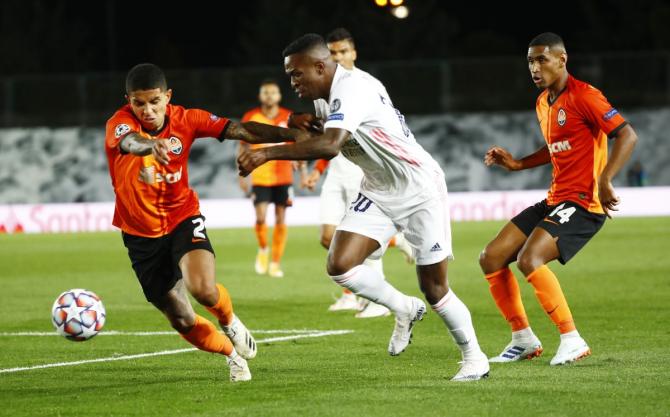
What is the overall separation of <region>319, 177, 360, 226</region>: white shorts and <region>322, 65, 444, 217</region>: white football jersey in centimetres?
471

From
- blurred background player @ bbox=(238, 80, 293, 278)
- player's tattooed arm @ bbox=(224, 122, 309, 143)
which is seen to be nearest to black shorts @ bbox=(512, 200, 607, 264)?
player's tattooed arm @ bbox=(224, 122, 309, 143)

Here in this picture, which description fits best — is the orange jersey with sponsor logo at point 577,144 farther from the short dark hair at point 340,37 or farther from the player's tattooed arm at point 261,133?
the short dark hair at point 340,37

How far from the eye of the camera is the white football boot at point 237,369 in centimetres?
790

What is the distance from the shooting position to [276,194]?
1747 cm

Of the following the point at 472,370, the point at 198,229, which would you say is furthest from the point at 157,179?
the point at 472,370

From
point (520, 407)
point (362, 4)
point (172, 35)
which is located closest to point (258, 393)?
point (520, 407)

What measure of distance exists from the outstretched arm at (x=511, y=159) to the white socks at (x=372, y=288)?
1627 mm

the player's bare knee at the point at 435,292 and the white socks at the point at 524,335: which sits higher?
the player's bare knee at the point at 435,292

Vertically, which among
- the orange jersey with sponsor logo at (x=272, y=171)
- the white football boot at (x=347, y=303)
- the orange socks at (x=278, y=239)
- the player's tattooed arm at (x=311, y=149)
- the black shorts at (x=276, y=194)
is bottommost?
the orange socks at (x=278, y=239)

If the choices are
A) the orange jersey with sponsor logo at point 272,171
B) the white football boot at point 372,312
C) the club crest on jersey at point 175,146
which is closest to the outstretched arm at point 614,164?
the club crest on jersey at point 175,146

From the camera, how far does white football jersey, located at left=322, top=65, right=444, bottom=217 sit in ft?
24.2

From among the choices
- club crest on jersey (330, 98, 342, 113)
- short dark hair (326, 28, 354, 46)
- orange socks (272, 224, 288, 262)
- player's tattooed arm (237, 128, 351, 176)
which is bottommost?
orange socks (272, 224, 288, 262)

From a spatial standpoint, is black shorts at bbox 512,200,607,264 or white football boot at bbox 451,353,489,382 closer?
white football boot at bbox 451,353,489,382

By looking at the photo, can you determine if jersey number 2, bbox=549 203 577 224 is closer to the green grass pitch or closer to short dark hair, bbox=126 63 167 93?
the green grass pitch
